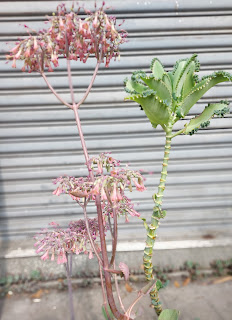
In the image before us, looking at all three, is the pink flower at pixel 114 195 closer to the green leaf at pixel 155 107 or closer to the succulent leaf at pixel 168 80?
the green leaf at pixel 155 107

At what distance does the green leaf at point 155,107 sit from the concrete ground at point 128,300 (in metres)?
2.03

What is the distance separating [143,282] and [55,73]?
98.1 inches

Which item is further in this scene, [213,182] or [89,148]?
[213,182]

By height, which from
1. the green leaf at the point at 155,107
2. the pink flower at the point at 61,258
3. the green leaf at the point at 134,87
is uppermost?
the green leaf at the point at 134,87

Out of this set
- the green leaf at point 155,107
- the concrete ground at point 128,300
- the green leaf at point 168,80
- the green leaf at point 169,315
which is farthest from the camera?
the concrete ground at point 128,300

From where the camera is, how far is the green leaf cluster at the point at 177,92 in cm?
173

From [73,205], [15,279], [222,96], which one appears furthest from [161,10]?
[15,279]

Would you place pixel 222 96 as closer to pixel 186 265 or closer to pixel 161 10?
pixel 161 10

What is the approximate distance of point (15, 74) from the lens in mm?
2865

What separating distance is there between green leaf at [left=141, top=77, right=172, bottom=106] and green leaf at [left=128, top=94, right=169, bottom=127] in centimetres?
9

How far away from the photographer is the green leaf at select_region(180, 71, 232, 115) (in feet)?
5.49

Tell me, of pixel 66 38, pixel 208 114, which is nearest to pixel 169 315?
pixel 208 114

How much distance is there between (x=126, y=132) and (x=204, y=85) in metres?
1.48

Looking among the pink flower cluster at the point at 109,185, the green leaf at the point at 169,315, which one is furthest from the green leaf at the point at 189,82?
the green leaf at the point at 169,315
